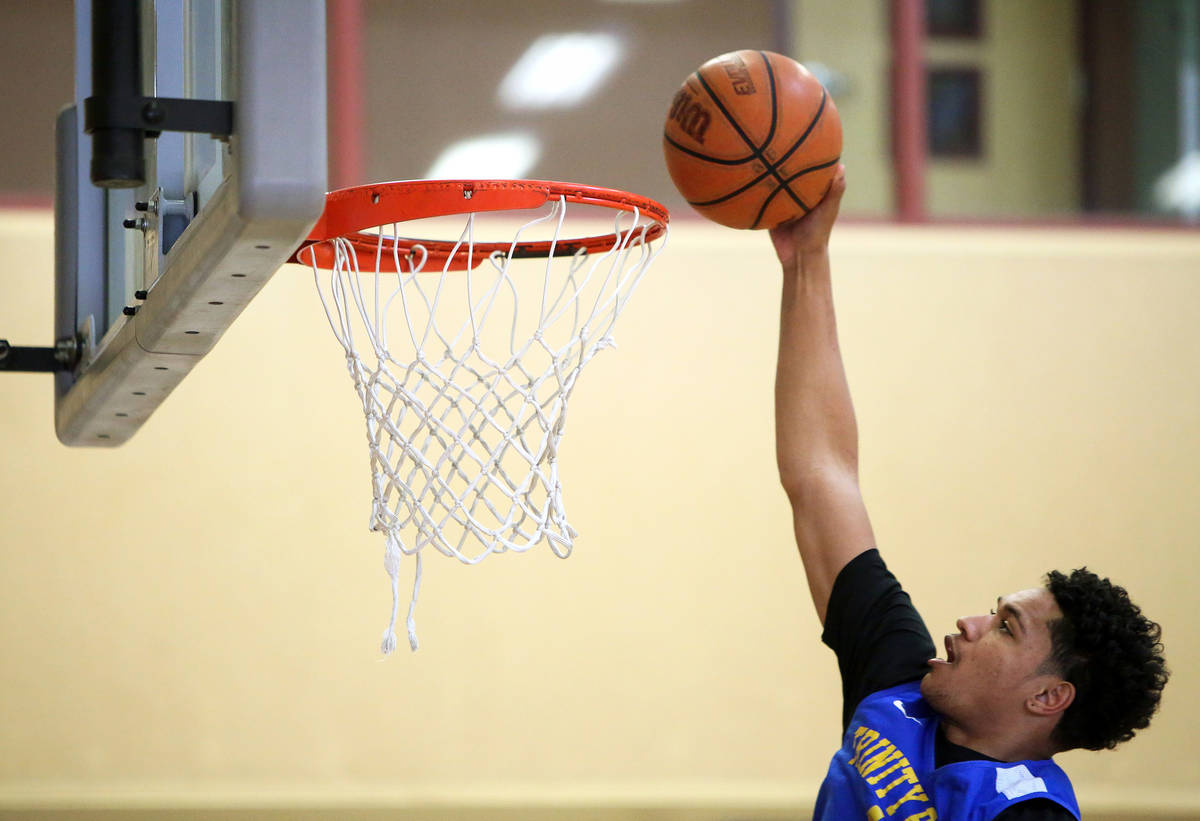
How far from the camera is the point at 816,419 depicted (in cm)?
227

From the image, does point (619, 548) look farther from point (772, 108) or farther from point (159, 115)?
point (159, 115)

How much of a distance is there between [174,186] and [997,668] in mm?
1354

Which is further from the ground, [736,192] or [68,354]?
[736,192]

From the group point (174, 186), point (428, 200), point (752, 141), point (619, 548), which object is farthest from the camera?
point (619, 548)

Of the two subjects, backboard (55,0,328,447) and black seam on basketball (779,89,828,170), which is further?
black seam on basketball (779,89,828,170)

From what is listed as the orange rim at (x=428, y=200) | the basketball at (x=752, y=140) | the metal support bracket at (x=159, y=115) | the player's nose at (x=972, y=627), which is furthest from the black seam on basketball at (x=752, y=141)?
the metal support bracket at (x=159, y=115)

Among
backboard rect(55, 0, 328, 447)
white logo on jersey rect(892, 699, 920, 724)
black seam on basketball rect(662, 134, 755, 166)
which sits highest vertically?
black seam on basketball rect(662, 134, 755, 166)

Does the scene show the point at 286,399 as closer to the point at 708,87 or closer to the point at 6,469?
the point at 6,469

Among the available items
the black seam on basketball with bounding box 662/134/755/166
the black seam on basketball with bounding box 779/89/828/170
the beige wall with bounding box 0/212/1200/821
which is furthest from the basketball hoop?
the beige wall with bounding box 0/212/1200/821

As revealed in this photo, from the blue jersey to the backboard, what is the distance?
3.61 ft

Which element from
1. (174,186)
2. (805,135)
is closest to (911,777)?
(805,135)

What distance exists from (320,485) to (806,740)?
1.73 meters

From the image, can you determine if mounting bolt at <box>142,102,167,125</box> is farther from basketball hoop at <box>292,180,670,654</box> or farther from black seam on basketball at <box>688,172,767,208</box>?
black seam on basketball at <box>688,172,767,208</box>

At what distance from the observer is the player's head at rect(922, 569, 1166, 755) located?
1.92 m
